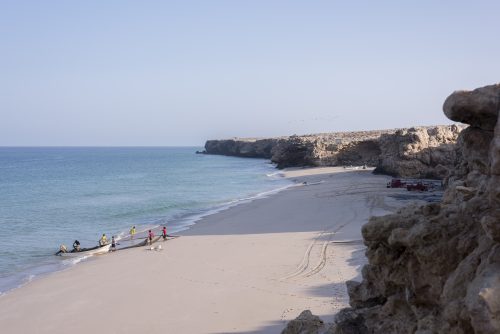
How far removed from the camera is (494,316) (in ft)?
11.6

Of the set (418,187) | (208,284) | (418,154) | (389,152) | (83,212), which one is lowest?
(83,212)

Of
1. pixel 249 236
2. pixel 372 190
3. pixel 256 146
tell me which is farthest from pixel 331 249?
pixel 256 146

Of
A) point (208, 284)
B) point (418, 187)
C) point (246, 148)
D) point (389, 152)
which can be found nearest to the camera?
point (208, 284)

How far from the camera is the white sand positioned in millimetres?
10617

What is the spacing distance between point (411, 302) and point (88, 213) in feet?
101

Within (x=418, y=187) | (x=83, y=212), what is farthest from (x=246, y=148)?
(x=418, y=187)

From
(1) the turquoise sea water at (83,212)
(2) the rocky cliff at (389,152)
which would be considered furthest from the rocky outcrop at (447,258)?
(2) the rocky cliff at (389,152)

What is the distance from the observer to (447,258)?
4828 millimetres

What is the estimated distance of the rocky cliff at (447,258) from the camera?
3961 millimetres

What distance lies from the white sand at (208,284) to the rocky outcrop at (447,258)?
13.2 ft

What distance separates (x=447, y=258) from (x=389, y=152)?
39.2 metres

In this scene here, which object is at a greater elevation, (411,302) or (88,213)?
(411,302)

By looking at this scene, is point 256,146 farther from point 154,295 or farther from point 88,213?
point 154,295

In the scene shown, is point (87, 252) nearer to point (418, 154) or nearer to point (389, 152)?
point (418, 154)
